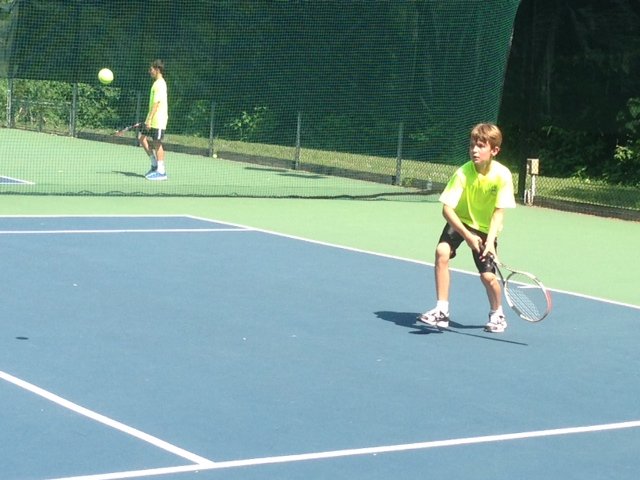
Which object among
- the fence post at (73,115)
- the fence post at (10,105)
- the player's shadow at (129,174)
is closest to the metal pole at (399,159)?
the player's shadow at (129,174)

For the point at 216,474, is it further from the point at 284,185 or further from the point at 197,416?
the point at 284,185

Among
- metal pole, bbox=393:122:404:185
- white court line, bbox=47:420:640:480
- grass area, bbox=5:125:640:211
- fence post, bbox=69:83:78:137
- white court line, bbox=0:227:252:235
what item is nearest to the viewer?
white court line, bbox=47:420:640:480

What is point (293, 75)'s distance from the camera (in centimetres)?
1920

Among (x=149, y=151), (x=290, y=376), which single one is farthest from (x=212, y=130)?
(x=290, y=376)

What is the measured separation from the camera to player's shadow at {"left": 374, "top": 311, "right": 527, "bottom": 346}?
8883 millimetres

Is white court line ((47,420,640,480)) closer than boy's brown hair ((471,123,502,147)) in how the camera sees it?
Yes

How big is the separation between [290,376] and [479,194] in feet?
6.94

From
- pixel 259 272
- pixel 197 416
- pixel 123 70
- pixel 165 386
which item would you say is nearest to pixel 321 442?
pixel 197 416

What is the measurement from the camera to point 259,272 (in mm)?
11227

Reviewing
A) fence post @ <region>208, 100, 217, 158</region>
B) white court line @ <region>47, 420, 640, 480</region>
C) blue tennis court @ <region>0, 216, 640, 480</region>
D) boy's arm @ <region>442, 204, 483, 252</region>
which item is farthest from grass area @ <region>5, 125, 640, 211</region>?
white court line @ <region>47, 420, 640, 480</region>

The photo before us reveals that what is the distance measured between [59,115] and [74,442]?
2300 centimetres

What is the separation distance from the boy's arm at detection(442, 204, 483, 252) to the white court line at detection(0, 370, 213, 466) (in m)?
2.94

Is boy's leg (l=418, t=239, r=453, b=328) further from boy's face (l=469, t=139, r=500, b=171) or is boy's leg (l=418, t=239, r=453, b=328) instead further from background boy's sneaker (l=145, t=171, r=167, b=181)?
background boy's sneaker (l=145, t=171, r=167, b=181)

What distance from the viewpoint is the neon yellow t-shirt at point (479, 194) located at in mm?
8836
